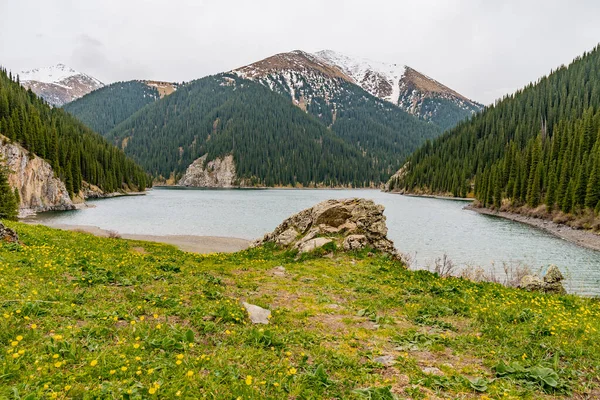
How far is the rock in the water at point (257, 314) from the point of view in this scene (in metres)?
9.76

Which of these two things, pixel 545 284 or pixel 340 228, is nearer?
pixel 545 284

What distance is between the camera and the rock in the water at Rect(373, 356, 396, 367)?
7811mm

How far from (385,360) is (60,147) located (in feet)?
412

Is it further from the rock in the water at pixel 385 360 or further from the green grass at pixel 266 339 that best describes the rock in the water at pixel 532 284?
the rock in the water at pixel 385 360

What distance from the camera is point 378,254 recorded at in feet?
74.1

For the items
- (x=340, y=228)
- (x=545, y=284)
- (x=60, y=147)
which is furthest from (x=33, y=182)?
(x=545, y=284)

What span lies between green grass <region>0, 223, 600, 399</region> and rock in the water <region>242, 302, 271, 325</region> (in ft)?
0.90

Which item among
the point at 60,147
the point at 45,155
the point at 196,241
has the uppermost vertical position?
the point at 60,147

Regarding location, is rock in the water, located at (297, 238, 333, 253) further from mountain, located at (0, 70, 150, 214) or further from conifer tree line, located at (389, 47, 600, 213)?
conifer tree line, located at (389, 47, 600, 213)

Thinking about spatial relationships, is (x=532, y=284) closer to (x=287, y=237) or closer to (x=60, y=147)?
(x=287, y=237)

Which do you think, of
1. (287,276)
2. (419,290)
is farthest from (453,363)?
(287,276)

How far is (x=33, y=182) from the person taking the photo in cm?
7794

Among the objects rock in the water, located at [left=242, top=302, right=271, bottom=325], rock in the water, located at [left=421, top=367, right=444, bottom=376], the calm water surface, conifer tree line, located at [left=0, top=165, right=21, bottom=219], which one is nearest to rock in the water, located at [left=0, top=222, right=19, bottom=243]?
rock in the water, located at [left=242, top=302, right=271, bottom=325]

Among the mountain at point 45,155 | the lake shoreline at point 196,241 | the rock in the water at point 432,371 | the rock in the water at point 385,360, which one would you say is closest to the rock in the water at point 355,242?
the rock in the water at point 385,360
